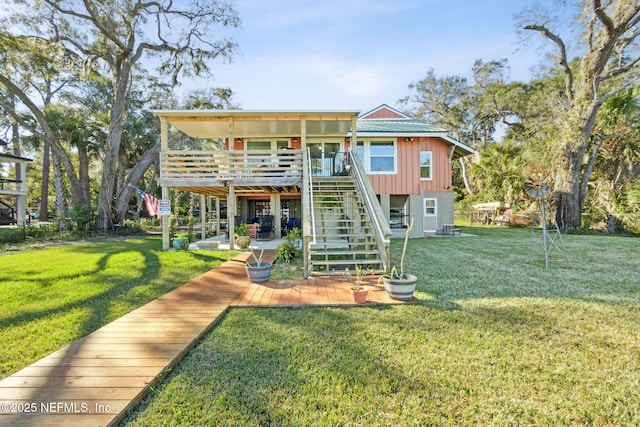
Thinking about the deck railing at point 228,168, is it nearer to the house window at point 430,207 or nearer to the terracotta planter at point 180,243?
the terracotta planter at point 180,243

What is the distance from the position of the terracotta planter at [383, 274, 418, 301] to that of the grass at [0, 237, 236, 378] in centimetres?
387

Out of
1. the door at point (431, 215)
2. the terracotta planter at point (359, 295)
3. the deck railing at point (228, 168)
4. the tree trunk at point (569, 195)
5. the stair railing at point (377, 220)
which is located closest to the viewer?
the terracotta planter at point (359, 295)

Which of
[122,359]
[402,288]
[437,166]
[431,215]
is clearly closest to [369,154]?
[437,166]

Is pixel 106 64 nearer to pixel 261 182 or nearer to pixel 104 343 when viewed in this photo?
pixel 261 182

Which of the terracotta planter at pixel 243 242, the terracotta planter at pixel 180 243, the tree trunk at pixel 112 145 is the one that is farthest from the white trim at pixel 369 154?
the tree trunk at pixel 112 145

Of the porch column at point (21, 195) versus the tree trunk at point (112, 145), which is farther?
the porch column at point (21, 195)

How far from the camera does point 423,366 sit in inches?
109

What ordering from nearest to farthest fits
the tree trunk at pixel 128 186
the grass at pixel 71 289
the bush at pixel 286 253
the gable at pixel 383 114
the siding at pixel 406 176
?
the grass at pixel 71 289, the bush at pixel 286 253, the siding at pixel 406 176, the gable at pixel 383 114, the tree trunk at pixel 128 186

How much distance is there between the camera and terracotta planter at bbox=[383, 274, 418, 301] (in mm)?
4516

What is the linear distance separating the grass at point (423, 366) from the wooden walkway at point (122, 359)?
0.18m

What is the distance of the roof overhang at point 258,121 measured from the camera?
30.1 feet

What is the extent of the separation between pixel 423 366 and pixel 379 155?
37.6 feet

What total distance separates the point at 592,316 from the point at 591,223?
14.6 m

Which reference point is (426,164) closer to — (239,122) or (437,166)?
(437,166)
